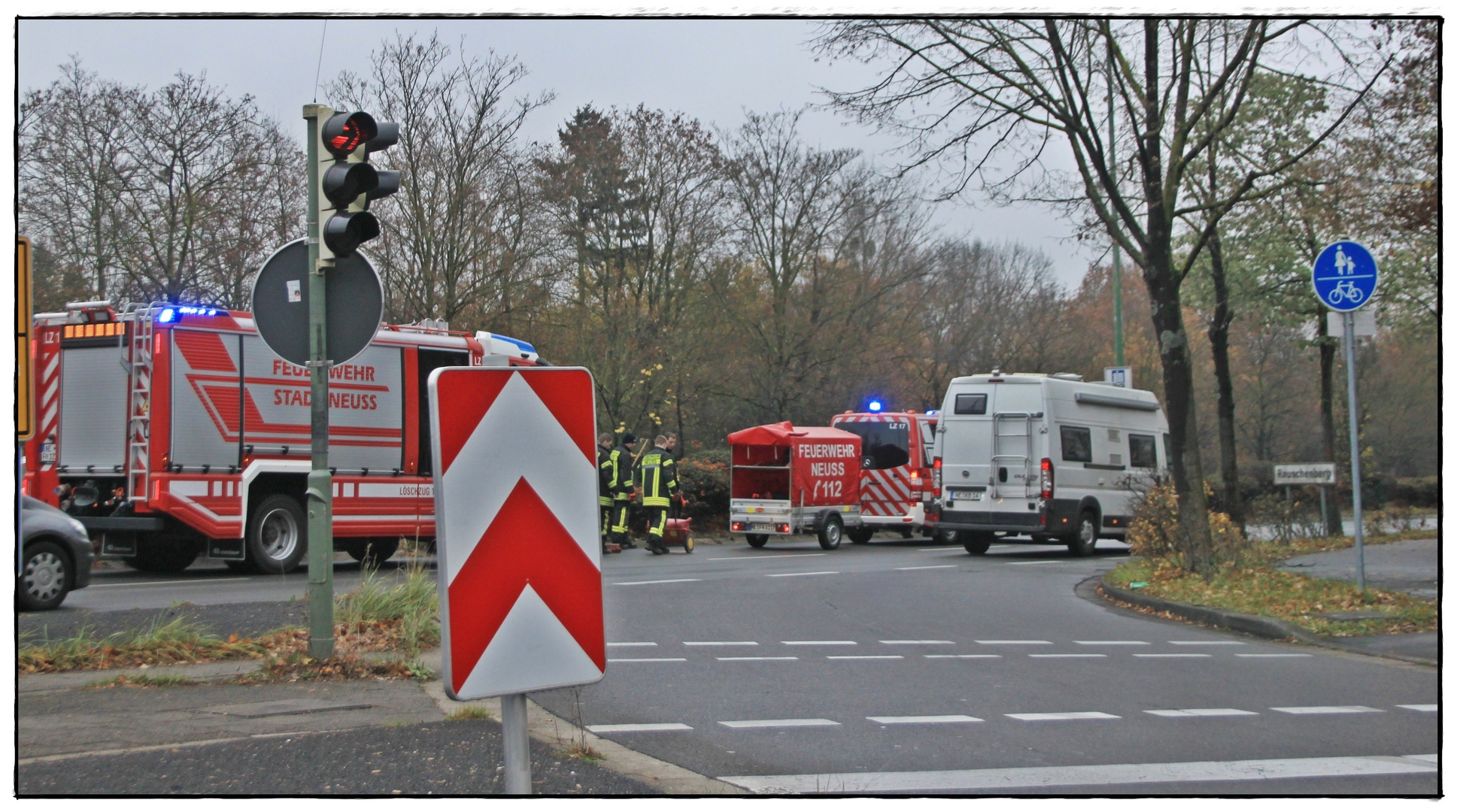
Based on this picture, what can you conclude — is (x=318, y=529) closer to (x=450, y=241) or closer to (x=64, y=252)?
(x=64, y=252)

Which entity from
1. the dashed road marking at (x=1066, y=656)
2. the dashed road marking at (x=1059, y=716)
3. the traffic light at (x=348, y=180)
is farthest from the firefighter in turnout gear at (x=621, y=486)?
the dashed road marking at (x=1059, y=716)

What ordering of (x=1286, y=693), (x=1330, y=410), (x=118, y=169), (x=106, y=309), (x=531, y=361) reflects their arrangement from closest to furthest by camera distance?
(x=1286, y=693)
(x=106, y=309)
(x=531, y=361)
(x=118, y=169)
(x=1330, y=410)

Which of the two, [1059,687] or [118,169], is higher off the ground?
[118,169]

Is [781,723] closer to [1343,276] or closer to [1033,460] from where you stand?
[1343,276]

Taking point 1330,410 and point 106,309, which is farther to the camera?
point 1330,410

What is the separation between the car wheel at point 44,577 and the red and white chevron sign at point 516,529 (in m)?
8.55

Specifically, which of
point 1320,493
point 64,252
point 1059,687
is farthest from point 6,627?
point 1320,493

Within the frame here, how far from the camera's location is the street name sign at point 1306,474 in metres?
13.5

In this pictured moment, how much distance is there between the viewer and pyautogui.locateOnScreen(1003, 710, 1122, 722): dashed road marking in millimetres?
6867

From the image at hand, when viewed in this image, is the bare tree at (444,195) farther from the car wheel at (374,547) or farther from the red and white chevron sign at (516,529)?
the red and white chevron sign at (516,529)

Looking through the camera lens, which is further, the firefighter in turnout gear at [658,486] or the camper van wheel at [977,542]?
the camper van wheel at [977,542]

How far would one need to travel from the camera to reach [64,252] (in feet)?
59.3

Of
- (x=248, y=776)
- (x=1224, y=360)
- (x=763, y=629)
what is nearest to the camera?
(x=248, y=776)
